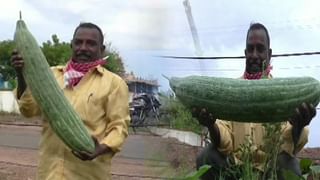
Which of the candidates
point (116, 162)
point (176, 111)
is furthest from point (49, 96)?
point (116, 162)

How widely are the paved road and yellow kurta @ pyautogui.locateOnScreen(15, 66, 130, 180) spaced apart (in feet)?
7.91

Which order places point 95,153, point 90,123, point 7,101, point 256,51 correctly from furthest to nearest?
1. point 7,101
2. point 90,123
3. point 256,51
4. point 95,153

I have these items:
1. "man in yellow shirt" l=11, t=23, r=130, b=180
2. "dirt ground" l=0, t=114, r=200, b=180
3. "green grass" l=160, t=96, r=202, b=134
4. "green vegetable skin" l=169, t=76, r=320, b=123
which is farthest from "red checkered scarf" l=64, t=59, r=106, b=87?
"dirt ground" l=0, t=114, r=200, b=180

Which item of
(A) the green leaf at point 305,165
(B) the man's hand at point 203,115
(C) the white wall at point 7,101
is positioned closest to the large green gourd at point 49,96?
(B) the man's hand at point 203,115

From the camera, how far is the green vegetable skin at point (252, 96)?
2936 mm

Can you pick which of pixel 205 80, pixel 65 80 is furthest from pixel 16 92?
pixel 205 80

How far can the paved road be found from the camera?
750 cm

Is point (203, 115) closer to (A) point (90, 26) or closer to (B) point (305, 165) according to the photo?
(A) point (90, 26)

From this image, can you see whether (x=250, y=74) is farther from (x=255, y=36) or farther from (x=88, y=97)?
(x=88, y=97)

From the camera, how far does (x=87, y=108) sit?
352 centimetres

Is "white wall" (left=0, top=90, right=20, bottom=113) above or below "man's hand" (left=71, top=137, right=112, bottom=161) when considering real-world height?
below

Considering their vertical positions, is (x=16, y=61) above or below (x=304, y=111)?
above

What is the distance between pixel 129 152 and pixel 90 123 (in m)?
8.80

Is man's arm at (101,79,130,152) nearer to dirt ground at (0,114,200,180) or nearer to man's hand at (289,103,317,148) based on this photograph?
man's hand at (289,103,317,148)
